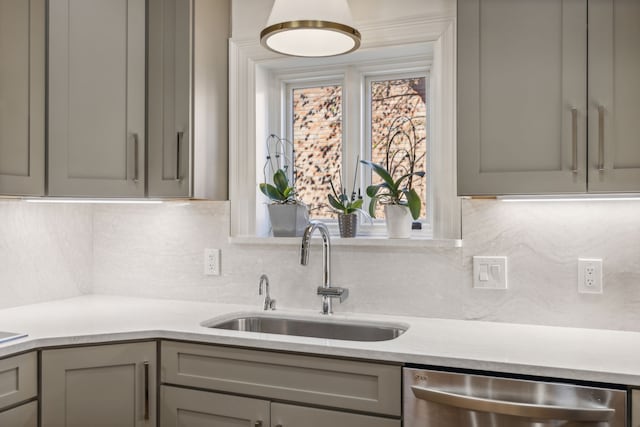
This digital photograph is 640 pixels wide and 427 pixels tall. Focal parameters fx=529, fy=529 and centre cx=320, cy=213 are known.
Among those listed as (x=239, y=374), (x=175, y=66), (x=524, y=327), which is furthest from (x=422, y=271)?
(x=175, y=66)

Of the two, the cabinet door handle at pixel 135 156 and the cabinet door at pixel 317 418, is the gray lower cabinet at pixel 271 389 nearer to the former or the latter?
the cabinet door at pixel 317 418

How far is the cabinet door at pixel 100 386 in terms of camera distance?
5.72 feet

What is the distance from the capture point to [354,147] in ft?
7.90

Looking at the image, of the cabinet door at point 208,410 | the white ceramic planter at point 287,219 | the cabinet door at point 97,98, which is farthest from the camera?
the white ceramic planter at point 287,219

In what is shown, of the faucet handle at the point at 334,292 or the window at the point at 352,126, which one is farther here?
the window at the point at 352,126

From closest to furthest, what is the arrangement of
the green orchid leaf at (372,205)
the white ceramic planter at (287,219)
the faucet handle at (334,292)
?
1. the faucet handle at (334,292)
2. the green orchid leaf at (372,205)
3. the white ceramic planter at (287,219)

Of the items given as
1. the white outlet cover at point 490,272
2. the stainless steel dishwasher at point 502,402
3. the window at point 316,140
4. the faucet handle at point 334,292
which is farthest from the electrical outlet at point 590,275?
the window at point 316,140

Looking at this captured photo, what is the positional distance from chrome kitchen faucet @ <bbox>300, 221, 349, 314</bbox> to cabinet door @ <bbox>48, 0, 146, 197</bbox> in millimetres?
707

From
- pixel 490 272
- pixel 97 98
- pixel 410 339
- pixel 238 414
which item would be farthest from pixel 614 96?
pixel 97 98

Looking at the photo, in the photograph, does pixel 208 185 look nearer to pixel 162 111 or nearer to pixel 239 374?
pixel 162 111

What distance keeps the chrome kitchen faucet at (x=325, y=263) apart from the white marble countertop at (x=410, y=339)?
0.08 meters

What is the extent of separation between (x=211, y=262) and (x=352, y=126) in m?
0.89

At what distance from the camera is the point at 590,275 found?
6.19 feet

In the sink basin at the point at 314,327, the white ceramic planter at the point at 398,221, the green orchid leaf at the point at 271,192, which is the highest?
the green orchid leaf at the point at 271,192
